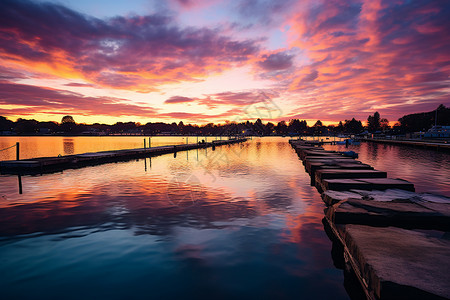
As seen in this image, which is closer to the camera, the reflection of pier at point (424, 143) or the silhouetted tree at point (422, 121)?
the reflection of pier at point (424, 143)

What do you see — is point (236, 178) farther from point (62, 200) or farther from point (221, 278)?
point (221, 278)

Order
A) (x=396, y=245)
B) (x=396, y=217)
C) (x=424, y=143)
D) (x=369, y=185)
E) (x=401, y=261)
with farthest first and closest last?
(x=424, y=143) < (x=369, y=185) < (x=396, y=217) < (x=396, y=245) < (x=401, y=261)

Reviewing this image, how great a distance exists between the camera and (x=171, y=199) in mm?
14844

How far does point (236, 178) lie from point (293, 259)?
15070 mm

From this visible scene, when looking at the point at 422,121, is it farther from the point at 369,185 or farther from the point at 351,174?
the point at 369,185

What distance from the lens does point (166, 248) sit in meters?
8.12

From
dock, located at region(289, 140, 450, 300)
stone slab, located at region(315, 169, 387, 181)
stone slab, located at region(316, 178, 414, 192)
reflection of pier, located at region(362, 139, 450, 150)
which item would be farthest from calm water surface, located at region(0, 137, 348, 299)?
reflection of pier, located at region(362, 139, 450, 150)

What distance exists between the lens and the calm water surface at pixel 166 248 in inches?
239

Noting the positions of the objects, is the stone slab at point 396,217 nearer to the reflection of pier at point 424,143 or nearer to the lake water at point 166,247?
the lake water at point 166,247

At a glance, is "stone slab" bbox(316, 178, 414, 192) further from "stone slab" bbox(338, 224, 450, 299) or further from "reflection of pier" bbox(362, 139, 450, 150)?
"reflection of pier" bbox(362, 139, 450, 150)

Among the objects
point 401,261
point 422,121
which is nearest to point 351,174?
point 401,261

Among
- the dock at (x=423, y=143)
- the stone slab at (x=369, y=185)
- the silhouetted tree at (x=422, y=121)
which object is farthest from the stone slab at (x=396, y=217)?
the silhouetted tree at (x=422, y=121)

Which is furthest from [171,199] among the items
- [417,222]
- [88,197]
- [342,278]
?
[417,222]

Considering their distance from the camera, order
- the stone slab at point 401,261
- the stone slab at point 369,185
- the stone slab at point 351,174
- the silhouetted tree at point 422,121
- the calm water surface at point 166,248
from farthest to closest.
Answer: the silhouetted tree at point 422,121 → the stone slab at point 351,174 → the stone slab at point 369,185 → the calm water surface at point 166,248 → the stone slab at point 401,261
